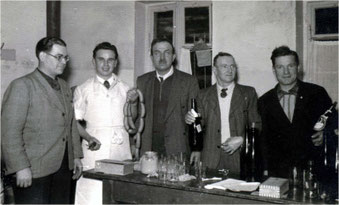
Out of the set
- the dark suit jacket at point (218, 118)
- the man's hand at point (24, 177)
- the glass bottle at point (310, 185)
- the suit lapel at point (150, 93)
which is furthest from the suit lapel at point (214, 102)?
the man's hand at point (24, 177)

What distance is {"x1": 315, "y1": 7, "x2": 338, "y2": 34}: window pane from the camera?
13.6 feet

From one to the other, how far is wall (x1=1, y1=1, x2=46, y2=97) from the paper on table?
8.54 feet

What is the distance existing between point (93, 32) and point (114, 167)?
2.84 m

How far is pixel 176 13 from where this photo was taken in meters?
4.86

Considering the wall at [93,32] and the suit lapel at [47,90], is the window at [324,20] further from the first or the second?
the suit lapel at [47,90]

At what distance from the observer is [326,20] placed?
13.7 ft

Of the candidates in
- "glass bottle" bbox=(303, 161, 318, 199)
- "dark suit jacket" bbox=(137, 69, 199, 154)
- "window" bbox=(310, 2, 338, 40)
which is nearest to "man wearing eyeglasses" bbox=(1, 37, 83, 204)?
"dark suit jacket" bbox=(137, 69, 199, 154)

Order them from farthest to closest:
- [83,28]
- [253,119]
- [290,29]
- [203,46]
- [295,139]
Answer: [83,28] < [203,46] < [290,29] < [253,119] < [295,139]

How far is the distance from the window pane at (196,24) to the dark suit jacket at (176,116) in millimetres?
1438

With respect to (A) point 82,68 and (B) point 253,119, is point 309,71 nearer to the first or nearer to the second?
(B) point 253,119

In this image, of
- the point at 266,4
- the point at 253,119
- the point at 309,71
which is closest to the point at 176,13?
the point at 266,4

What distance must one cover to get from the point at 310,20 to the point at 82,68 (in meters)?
3.06

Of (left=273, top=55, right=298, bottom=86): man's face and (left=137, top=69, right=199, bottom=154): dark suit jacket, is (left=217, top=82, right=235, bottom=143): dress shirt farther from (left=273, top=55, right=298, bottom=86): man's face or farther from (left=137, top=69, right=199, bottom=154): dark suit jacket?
(left=273, top=55, right=298, bottom=86): man's face

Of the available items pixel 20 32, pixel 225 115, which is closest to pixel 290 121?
pixel 225 115
